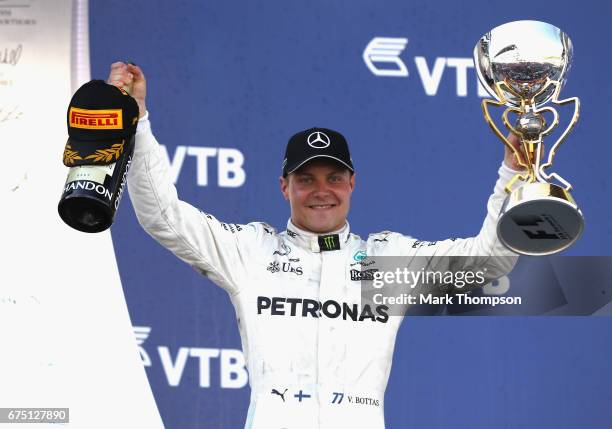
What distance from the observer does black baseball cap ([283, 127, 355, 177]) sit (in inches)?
108

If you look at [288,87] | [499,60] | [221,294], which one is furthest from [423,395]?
[499,60]

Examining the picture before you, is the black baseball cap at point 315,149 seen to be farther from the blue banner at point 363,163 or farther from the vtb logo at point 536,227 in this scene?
the vtb logo at point 536,227

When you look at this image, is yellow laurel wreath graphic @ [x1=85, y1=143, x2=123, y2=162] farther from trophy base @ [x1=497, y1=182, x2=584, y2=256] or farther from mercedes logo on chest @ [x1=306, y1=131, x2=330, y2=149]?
trophy base @ [x1=497, y1=182, x2=584, y2=256]

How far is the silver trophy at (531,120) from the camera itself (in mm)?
2236

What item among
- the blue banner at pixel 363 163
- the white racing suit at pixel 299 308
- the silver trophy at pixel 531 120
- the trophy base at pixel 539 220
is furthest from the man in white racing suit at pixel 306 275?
the blue banner at pixel 363 163

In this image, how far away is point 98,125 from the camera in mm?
2314

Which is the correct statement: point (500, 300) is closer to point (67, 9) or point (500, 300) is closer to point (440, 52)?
point (440, 52)

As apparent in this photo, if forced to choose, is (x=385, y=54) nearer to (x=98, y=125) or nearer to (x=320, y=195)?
(x=320, y=195)

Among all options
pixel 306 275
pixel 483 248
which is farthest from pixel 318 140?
pixel 483 248

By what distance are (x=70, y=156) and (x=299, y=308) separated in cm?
62

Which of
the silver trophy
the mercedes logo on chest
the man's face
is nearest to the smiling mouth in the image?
the man's face

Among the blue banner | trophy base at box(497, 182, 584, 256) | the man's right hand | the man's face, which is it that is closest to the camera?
trophy base at box(497, 182, 584, 256)

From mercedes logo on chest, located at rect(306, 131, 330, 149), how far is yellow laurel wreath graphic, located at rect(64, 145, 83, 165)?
2.02 ft

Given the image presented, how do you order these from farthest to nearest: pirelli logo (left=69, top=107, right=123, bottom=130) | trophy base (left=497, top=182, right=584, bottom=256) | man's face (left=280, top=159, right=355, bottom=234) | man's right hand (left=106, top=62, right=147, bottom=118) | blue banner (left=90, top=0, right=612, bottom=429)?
blue banner (left=90, top=0, right=612, bottom=429) → man's face (left=280, top=159, right=355, bottom=234) → man's right hand (left=106, top=62, right=147, bottom=118) → pirelli logo (left=69, top=107, right=123, bottom=130) → trophy base (left=497, top=182, right=584, bottom=256)
